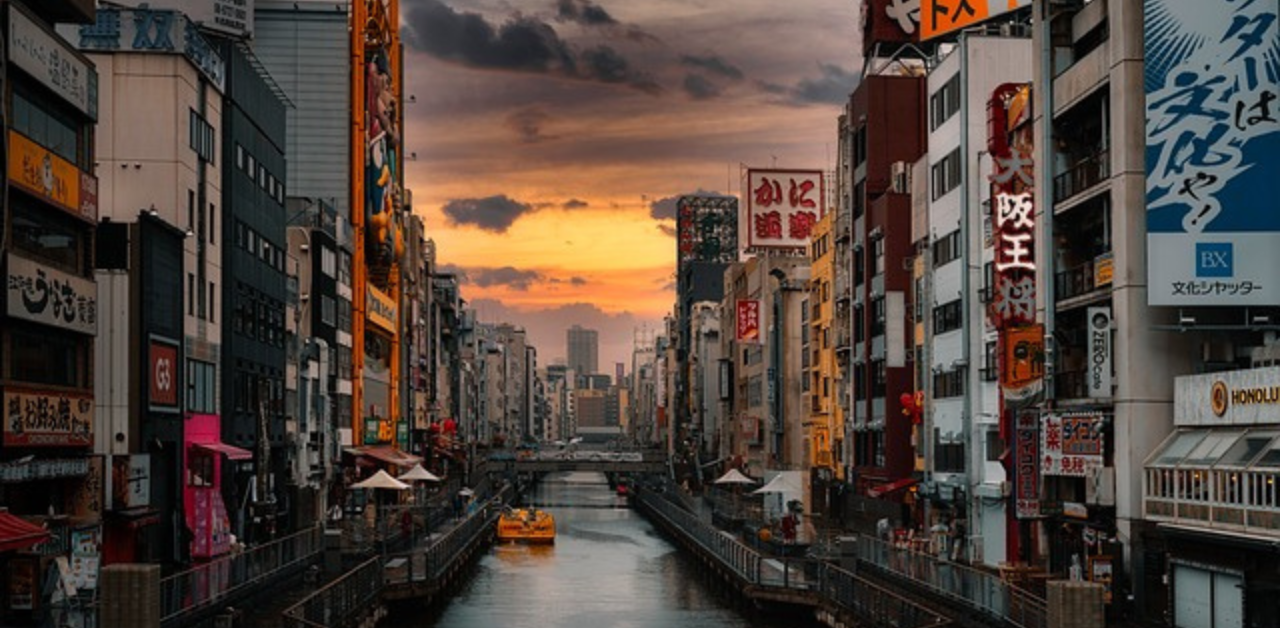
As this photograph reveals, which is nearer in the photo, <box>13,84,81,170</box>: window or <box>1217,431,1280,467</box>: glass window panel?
<box>1217,431,1280,467</box>: glass window panel

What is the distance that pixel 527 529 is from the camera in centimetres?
11944

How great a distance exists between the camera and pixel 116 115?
203 ft

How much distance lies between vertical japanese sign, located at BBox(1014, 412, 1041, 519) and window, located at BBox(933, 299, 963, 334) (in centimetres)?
2214

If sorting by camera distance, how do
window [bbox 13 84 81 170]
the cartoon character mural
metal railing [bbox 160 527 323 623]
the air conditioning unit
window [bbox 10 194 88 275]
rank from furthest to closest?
the cartoon character mural
the air conditioning unit
window [bbox 10 194 88 275]
window [bbox 13 84 81 170]
metal railing [bbox 160 527 323 623]

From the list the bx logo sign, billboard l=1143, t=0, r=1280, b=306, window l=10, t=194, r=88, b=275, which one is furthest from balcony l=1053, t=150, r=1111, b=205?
window l=10, t=194, r=88, b=275

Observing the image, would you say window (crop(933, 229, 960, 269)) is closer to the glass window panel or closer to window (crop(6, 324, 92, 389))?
the glass window panel

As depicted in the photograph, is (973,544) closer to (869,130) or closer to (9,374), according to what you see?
(869,130)

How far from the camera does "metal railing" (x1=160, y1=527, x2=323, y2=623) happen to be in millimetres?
41688

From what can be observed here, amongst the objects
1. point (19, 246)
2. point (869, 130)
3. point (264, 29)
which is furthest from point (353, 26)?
point (19, 246)

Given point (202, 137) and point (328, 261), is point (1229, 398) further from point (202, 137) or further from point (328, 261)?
point (328, 261)

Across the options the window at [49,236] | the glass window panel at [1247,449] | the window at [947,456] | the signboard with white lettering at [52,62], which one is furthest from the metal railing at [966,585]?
the signboard with white lettering at [52,62]

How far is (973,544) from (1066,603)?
32.8 metres

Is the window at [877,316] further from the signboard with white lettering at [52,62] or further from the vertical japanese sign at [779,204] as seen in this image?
the signboard with white lettering at [52,62]

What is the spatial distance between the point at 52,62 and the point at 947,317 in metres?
44.9
